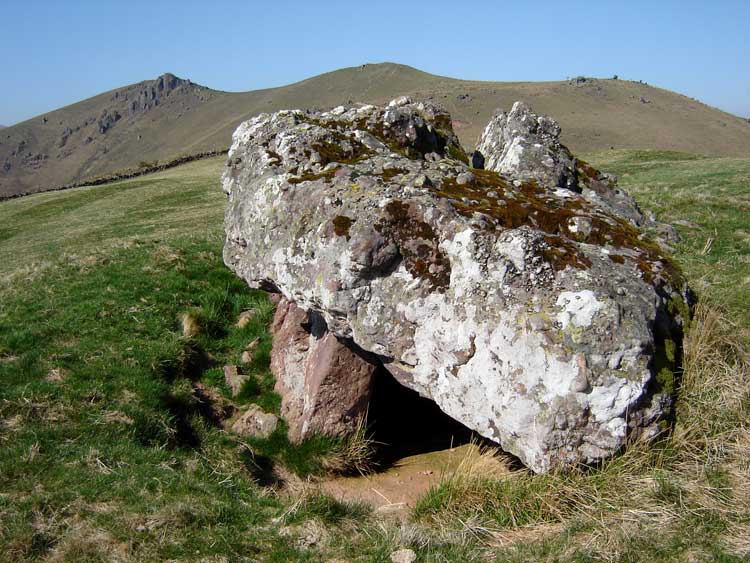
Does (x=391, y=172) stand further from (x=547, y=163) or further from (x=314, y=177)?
(x=547, y=163)

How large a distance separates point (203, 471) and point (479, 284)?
13.7 ft

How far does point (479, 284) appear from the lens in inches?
265

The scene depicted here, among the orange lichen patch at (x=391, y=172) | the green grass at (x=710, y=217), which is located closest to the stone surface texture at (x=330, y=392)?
the orange lichen patch at (x=391, y=172)

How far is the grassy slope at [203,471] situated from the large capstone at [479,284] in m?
0.65

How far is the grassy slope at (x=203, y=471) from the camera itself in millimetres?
5223

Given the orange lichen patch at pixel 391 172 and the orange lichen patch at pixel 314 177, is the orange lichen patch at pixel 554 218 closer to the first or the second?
the orange lichen patch at pixel 391 172

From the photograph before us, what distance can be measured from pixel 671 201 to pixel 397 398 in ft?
35.3

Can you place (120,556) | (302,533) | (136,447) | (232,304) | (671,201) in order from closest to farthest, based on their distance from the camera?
(120,556)
(302,533)
(136,447)
(232,304)
(671,201)

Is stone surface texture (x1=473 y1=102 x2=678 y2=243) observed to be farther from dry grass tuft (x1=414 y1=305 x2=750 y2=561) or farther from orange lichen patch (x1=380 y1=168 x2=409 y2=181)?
dry grass tuft (x1=414 y1=305 x2=750 y2=561)

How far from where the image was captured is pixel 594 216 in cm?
807

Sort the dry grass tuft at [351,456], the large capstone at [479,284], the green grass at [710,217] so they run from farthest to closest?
the green grass at [710,217] → the dry grass tuft at [351,456] → the large capstone at [479,284]

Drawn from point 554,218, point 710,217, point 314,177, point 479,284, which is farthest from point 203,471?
point 710,217

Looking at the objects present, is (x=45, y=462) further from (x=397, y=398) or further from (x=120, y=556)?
(x=397, y=398)

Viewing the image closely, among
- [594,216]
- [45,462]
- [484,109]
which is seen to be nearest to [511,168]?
[594,216]
